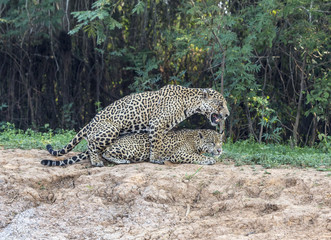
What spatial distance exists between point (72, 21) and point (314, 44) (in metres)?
5.95

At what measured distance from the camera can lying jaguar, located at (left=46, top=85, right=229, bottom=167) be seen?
7191 millimetres

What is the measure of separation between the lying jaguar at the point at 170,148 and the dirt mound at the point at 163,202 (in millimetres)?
443

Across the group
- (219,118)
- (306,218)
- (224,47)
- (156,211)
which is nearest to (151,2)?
(224,47)

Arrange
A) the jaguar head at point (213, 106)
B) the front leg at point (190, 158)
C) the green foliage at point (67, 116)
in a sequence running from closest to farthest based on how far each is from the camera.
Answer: the front leg at point (190, 158) < the jaguar head at point (213, 106) < the green foliage at point (67, 116)

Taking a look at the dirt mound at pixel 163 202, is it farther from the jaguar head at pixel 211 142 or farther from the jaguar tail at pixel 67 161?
the jaguar head at pixel 211 142

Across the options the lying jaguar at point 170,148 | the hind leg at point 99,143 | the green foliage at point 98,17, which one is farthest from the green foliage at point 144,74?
the hind leg at point 99,143

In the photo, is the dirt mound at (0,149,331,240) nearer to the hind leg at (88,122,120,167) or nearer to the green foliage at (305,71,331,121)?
the hind leg at (88,122,120,167)

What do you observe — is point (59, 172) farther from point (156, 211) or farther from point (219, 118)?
point (219, 118)

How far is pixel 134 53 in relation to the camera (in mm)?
11773

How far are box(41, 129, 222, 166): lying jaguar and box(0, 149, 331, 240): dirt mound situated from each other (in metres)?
0.44

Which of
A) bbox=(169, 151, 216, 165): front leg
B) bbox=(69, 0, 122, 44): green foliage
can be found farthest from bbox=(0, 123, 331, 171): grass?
bbox=(69, 0, 122, 44): green foliage

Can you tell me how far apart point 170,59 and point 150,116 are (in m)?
4.61

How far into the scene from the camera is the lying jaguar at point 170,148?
7.15 metres

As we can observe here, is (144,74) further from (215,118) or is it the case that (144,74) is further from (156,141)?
(156,141)
